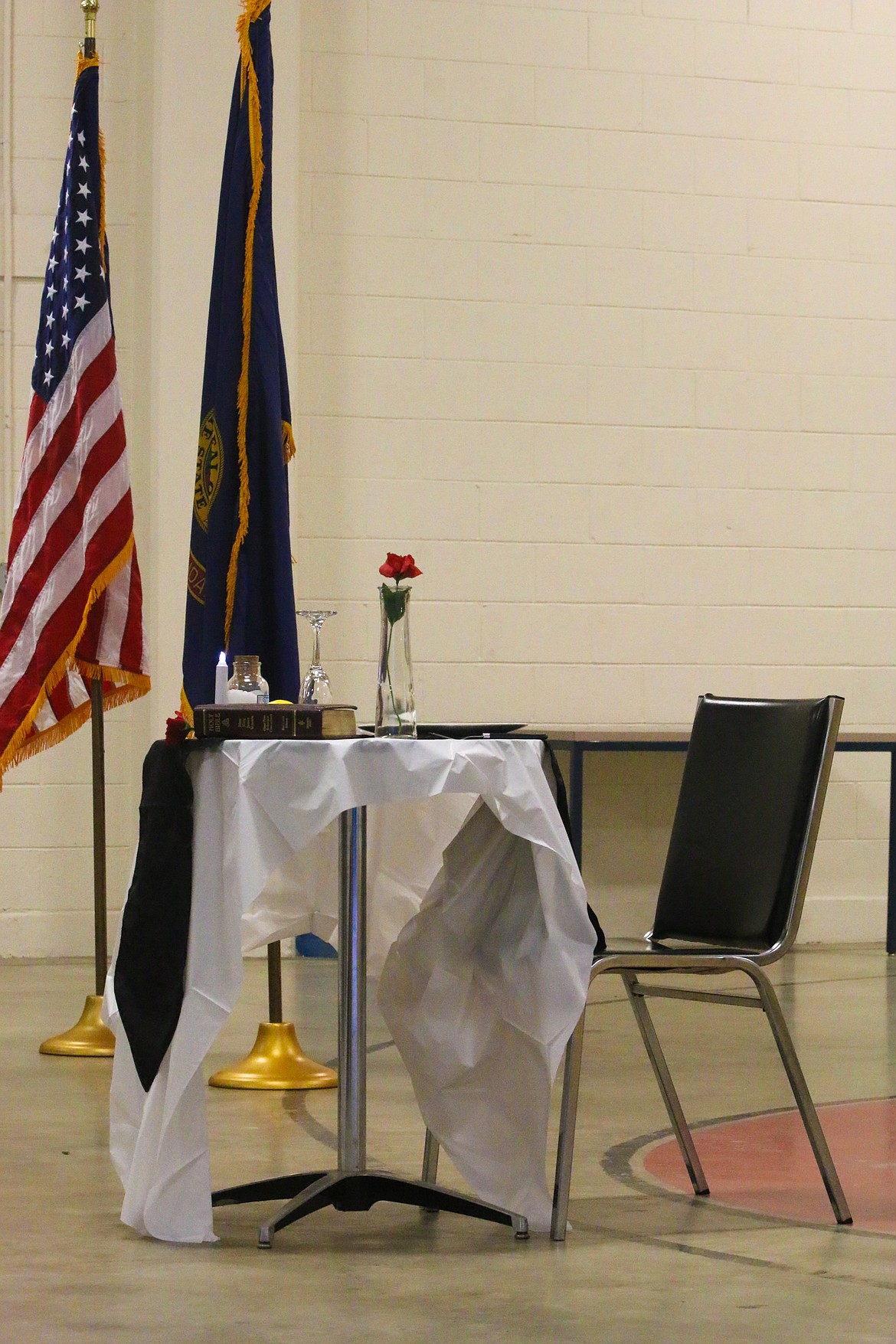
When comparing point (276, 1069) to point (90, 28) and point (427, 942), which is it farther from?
point (90, 28)

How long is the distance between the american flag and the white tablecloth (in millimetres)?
1495

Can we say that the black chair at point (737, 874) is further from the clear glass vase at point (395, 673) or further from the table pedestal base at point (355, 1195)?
the clear glass vase at point (395, 673)

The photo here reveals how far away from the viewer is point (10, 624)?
4.18 metres

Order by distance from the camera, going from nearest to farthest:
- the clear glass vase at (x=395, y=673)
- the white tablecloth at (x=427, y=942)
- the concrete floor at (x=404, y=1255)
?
the concrete floor at (x=404, y=1255), the white tablecloth at (x=427, y=942), the clear glass vase at (x=395, y=673)

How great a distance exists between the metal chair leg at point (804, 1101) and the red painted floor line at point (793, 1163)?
4cm

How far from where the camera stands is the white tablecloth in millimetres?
2369

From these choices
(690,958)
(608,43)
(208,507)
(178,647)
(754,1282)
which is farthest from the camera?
(608,43)

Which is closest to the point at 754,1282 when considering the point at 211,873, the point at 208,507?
the point at 211,873

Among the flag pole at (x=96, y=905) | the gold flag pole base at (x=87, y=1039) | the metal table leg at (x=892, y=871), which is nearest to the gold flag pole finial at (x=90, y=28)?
the flag pole at (x=96, y=905)

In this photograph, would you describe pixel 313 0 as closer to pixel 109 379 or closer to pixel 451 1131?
pixel 109 379

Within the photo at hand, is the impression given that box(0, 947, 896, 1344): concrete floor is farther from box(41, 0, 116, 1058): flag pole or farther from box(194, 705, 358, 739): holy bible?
box(194, 705, 358, 739): holy bible

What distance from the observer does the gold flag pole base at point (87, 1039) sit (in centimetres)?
411

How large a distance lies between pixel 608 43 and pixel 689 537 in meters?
1.76

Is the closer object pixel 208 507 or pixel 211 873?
pixel 211 873
